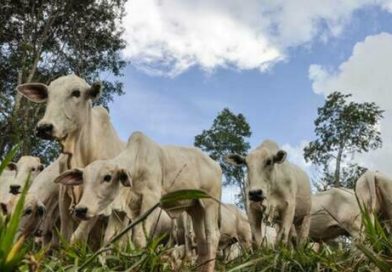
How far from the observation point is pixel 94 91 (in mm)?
6508

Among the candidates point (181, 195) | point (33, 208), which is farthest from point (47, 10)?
point (181, 195)

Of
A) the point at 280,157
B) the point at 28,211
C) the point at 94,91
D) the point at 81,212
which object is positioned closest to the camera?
the point at 81,212

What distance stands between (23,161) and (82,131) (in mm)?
2294

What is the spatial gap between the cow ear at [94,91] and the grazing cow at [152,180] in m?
0.65

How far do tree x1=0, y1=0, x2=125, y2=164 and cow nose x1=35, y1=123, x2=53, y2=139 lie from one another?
13.3 m

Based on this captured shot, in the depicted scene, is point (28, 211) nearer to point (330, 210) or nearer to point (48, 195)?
point (48, 195)

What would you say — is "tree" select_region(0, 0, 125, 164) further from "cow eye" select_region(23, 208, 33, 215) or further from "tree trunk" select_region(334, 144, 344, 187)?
"cow eye" select_region(23, 208, 33, 215)

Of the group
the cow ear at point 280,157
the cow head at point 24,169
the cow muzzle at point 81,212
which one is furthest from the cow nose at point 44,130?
the cow ear at point 280,157

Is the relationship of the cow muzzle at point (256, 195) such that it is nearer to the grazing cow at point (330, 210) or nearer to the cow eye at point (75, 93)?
the cow eye at point (75, 93)

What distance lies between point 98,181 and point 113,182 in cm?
18

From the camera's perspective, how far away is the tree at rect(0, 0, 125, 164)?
19.9m

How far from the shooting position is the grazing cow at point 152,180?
600cm

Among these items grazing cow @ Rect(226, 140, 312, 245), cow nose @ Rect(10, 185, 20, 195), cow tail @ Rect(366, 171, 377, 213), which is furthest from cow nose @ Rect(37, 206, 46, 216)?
cow tail @ Rect(366, 171, 377, 213)

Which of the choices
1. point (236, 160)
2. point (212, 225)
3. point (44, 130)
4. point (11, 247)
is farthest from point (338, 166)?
point (11, 247)
